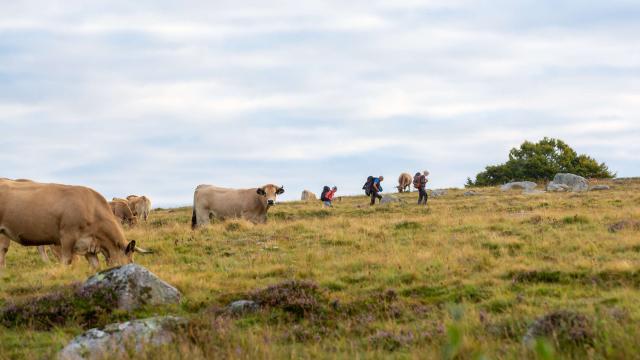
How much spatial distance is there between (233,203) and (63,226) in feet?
43.7

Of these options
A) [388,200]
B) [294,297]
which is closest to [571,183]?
[388,200]

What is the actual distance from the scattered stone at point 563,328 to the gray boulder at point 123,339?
13.8ft

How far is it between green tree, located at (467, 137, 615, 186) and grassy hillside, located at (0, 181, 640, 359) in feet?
160

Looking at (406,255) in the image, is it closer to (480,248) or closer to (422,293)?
(480,248)

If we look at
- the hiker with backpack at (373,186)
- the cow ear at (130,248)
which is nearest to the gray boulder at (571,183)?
the hiker with backpack at (373,186)

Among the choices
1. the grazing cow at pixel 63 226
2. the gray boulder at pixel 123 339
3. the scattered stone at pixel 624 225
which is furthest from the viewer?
the scattered stone at pixel 624 225

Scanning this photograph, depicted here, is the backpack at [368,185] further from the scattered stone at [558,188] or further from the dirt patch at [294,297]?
the dirt patch at [294,297]

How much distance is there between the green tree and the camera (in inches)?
2702

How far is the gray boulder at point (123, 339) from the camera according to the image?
797cm

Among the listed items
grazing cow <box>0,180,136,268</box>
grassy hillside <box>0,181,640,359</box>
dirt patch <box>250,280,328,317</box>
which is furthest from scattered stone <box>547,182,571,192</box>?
dirt patch <box>250,280,328,317</box>

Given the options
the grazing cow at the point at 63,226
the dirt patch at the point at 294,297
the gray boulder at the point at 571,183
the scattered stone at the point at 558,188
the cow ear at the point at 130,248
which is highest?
the gray boulder at the point at 571,183

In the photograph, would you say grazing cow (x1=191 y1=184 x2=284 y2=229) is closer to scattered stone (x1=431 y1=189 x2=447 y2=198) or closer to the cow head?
the cow head

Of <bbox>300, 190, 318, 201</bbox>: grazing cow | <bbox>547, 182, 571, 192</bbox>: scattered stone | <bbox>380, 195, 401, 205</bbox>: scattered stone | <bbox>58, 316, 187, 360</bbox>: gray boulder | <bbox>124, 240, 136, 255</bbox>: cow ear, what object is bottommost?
<bbox>58, 316, 187, 360</bbox>: gray boulder

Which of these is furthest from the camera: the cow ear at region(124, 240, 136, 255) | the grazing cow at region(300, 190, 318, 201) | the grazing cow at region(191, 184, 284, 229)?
the grazing cow at region(300, 190, 318, 201)
